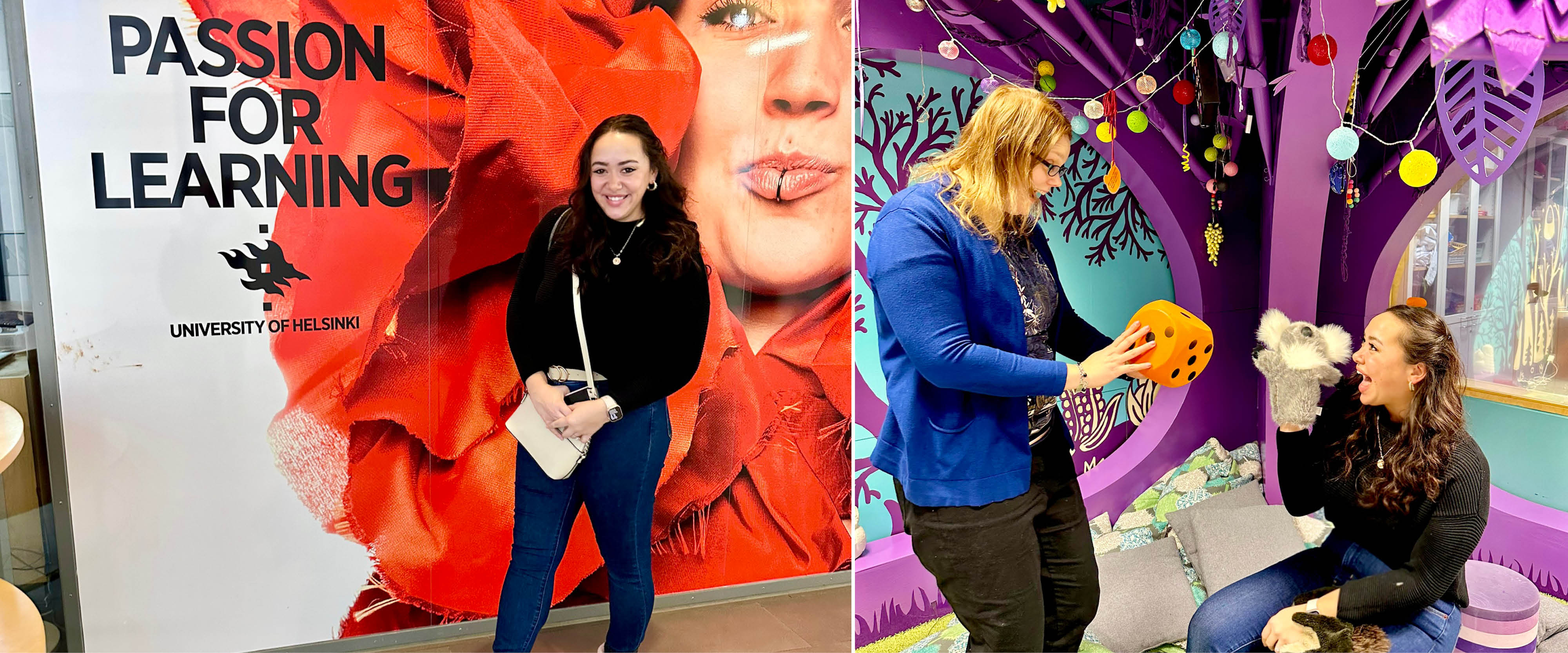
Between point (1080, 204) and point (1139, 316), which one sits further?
point (1080, 204)

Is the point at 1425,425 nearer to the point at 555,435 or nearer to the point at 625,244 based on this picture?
the point at 625,244

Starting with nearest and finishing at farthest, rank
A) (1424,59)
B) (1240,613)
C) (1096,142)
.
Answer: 1. (1424,59)
2. (1240,613)
3. (1096,142)

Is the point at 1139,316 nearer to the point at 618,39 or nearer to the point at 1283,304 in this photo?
the point at 1283,304

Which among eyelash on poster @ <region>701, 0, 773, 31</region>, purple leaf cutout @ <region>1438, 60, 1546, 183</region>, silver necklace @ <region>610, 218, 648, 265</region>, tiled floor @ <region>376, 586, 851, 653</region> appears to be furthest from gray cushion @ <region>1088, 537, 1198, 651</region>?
eyelash on poster @ <region>701, 0, 773, 31</region>

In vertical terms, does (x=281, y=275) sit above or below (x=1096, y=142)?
below

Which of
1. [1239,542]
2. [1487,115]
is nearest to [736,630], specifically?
[1239,542]

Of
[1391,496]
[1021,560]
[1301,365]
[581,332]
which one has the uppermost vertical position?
[581,332]

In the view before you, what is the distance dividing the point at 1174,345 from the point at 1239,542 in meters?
0.71

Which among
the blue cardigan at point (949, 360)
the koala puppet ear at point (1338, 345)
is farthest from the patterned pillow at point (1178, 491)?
the blue cardigan at point (949, 360)

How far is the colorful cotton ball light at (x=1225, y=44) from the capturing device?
2.51 metres

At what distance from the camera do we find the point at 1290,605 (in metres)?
2.47

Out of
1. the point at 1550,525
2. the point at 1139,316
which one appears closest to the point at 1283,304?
the point at 1139,316

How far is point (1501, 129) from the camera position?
2.20 m

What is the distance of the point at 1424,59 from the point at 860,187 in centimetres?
143
